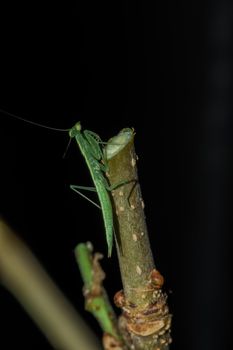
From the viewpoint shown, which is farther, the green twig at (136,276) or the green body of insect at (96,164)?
the green body of insect at (96,164)

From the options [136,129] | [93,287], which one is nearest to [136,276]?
[93,287]

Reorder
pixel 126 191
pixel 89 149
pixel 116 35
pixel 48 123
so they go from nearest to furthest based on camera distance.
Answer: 1. pixel 126 191
2. pixel 89 149
3. pixel 48 123
4. pixel 116 35

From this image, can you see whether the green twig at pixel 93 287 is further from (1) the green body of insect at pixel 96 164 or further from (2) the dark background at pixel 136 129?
(2) the dark background at pixel 136 129

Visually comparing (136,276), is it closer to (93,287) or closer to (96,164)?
(93,287)

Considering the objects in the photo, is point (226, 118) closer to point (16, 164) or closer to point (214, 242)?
point (214, 242)

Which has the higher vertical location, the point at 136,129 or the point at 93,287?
the point at 136,129

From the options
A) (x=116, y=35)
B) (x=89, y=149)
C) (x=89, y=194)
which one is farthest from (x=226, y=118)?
(x=89, y=149)

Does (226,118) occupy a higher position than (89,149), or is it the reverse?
(89,149)

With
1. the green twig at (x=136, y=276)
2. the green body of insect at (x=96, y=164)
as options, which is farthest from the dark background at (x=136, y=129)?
the green twig at (x=136, y=276)
